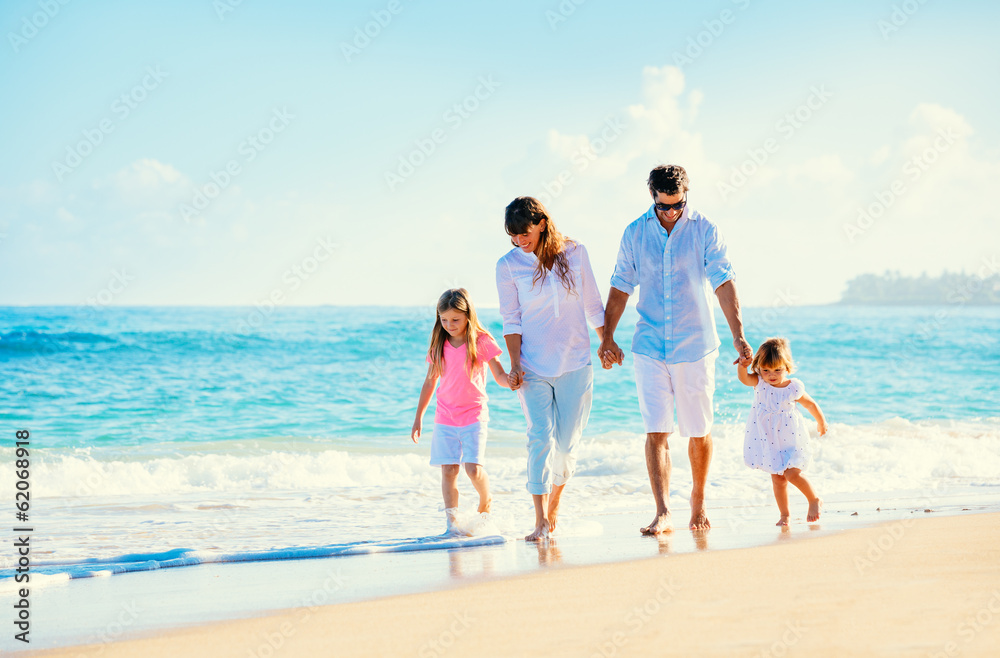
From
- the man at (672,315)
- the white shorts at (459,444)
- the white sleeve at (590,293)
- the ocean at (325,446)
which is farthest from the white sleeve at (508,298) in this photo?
the ocean at (325,446)

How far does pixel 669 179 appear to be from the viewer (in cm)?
452

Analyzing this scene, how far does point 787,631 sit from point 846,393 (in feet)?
47.3

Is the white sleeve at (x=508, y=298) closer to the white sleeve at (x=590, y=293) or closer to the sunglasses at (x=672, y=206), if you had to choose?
the white sleeve at (x=590, y=293)

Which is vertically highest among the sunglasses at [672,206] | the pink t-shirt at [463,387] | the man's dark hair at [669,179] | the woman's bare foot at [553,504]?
the man's dark hair at [669,179]

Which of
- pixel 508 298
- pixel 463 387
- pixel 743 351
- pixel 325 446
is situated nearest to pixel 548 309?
pixel 508 298

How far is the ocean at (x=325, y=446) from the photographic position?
17.9ft

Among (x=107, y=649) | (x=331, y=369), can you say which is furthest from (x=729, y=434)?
(x=331, y=369)

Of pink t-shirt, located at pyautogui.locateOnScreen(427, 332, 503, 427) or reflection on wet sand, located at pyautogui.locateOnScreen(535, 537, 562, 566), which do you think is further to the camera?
pink t-shirt, located at pyautogui.locateOnScreen(427, 332, 503, 427)

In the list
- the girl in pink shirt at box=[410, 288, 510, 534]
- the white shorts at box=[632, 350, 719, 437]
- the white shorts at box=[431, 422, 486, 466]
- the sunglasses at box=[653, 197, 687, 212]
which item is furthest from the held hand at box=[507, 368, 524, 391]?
the sunglasses at box=[653, 197, 687, 212]

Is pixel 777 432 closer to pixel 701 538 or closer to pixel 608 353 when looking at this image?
pixel 701 538

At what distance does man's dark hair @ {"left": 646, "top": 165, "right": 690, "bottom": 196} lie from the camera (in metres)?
4.52

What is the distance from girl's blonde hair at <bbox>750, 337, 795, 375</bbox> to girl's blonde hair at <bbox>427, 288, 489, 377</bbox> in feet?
5.41

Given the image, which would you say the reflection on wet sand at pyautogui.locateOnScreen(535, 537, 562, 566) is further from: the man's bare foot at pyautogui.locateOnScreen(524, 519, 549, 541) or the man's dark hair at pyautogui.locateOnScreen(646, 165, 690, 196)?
the man's dark hair at pyautogui.locateOnScreen(646, 165, 690, 196)

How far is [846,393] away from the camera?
15.7 meters
